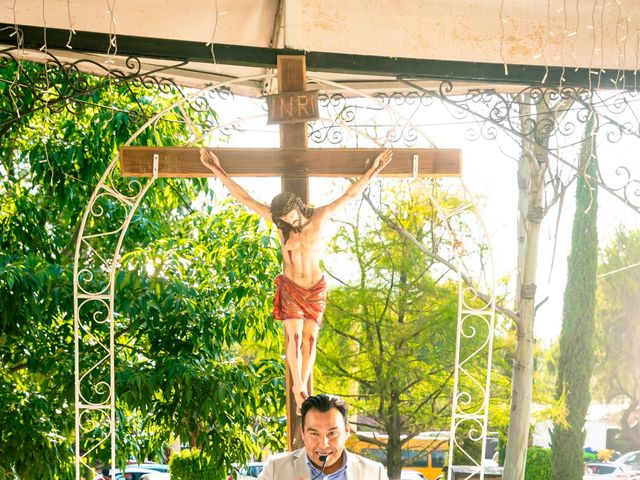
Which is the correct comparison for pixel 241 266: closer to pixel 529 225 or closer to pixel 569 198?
pixel 529 225

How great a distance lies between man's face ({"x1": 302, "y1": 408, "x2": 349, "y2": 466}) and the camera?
3.01 meters

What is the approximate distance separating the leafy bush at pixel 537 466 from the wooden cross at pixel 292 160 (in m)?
8.99

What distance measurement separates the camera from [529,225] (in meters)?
9.93

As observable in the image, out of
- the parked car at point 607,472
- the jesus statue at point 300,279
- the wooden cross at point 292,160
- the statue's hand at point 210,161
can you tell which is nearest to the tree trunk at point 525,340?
the wooden cross at point 292,160

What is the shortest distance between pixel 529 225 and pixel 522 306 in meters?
0.85

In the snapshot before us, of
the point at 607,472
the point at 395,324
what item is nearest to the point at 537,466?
the point at 395,324

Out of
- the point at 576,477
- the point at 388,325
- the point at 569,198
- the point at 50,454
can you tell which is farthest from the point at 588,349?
the point at 50,454

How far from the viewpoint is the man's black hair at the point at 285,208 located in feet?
12.9

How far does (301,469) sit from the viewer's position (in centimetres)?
310

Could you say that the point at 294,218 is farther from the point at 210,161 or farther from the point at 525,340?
the point at 525,340

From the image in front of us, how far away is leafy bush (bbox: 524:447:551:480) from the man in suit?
9.87 metres

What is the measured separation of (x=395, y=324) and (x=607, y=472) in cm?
642

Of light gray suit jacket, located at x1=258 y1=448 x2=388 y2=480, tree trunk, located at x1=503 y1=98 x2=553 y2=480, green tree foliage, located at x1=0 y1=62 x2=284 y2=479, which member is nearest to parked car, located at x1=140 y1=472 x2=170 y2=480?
tree trunk, located at x1=503 y1=98 x2=553 y2=480

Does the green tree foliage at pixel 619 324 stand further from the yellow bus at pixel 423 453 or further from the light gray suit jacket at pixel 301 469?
the light gray suit jacket at pixel 301 469
